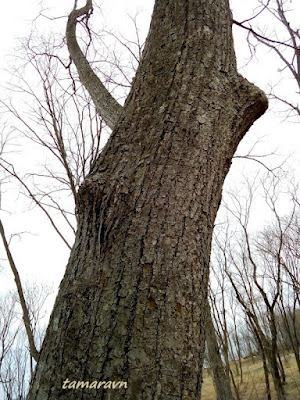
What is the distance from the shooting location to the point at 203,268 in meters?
0.71

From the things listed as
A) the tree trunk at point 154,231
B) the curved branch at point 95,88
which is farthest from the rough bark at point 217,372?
the tree trunk at point 154,231

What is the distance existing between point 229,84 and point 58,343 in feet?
2.83

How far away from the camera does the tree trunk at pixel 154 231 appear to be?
22.5 inches

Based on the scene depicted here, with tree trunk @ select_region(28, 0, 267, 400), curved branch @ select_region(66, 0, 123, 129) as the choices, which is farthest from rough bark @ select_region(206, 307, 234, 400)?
tree trunk @ select_region(28, 0, 267, 400)

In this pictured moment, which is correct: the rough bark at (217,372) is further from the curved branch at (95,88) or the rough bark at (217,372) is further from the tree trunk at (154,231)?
the tree trunk at (154,231)

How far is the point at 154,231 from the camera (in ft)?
2.25

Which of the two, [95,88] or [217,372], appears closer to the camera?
[95,88]

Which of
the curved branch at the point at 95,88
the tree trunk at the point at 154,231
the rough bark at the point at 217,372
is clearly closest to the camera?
the tree trunk at the point at 154,231

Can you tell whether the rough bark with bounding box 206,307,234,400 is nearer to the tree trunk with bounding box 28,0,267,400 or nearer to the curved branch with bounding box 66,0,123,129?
the curved branch with bounding box 66,0,123,129

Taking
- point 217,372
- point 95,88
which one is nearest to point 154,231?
point 95,88

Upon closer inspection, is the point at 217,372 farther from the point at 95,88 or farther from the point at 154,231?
the point at 154,231

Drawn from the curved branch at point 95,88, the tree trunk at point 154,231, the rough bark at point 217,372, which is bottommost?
the rough bark at point 217,372

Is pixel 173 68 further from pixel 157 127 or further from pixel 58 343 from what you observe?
pixel 58 343

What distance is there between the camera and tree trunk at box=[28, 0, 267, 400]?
0.57 meters
